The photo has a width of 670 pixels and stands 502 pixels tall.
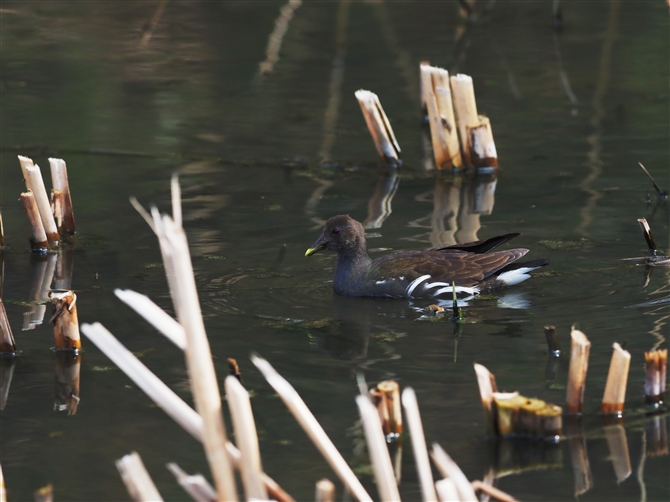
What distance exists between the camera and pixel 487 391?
4984 mm

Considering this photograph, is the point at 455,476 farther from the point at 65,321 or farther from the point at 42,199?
the point at 42,199

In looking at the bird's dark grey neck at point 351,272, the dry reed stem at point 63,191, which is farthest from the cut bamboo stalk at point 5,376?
the dry reed stem at point 63,191

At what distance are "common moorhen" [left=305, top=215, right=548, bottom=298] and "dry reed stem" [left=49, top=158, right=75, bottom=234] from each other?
7.32ft

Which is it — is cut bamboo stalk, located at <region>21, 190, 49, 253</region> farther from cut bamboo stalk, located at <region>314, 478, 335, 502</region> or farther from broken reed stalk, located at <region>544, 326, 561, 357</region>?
cut bamboo stalk, located at <region>314, 478, 335, 502</region>

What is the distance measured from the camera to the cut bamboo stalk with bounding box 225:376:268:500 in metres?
3.15

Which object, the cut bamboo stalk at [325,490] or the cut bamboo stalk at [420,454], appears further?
the cut bamboo stalk at [420,454]

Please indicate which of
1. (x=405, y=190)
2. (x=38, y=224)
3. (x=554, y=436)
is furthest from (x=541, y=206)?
(x=554, y=436)

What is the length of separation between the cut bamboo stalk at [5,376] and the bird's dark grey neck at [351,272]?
2490 mm

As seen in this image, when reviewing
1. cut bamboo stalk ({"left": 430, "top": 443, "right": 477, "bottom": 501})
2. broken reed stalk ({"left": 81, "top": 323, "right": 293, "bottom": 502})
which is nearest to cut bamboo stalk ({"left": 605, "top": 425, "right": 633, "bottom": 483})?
cut bamboo stalk ({"left": 430, "top": 443, "right": 477, "bottom": 501})

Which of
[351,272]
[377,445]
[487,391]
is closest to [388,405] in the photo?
[487,391]

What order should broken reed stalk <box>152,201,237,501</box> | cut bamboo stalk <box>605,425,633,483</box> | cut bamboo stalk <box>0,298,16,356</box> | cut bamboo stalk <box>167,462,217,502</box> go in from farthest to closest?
cut bamboo stalk <box>0,298,16,356</box> → cut bamboo stalk <box>605,425,633,483</box> → cut bamboo stalk <box>167,462,217,502</box> → broken reed stalk <box>152,201,237,501</box>

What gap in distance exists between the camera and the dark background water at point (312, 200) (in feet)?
17.6

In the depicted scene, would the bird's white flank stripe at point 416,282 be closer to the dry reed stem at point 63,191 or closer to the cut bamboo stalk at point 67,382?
the cut bamboo stalk at point 67,382

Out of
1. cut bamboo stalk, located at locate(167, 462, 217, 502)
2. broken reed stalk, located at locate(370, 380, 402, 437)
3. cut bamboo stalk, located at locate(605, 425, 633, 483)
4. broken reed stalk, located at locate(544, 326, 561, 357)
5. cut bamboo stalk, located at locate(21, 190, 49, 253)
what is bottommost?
cut bamboo stalk, located at locate(21, 190, 49, 253)
